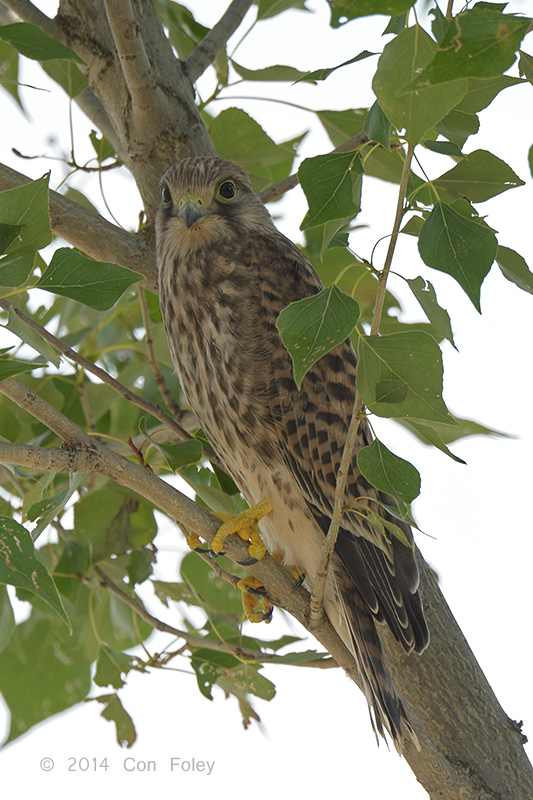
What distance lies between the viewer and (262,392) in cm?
205

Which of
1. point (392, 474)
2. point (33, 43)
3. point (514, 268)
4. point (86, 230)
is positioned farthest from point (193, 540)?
point (33, 43)

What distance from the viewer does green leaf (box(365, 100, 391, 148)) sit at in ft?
3.54

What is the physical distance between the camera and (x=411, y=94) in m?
0.94

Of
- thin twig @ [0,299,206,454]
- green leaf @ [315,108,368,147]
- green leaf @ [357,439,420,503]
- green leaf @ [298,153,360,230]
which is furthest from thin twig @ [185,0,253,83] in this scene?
green leaf @ [357,439,420,503]

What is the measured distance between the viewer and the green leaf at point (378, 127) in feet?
3.54

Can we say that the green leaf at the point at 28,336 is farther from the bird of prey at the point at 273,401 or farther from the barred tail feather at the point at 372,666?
the barred tail feather at the point at 372,666

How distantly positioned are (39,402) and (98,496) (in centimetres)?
69

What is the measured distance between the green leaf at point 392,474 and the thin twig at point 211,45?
4.74 ft

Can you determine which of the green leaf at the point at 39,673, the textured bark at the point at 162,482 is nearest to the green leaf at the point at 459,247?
the textured bark at the point at 162,482

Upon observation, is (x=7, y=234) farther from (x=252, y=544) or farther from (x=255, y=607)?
(x=255, y=607)

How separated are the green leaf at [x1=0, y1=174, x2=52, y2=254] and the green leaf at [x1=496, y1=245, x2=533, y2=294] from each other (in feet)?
2.28

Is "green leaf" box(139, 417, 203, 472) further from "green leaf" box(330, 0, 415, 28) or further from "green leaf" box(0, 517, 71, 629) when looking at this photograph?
"green leaf" box(330, 0, 415, 28)

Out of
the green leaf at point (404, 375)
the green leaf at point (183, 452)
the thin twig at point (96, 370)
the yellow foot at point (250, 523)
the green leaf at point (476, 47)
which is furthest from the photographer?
the yellow foot at point (250, 523)

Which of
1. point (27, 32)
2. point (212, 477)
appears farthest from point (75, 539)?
point (27, 32)
